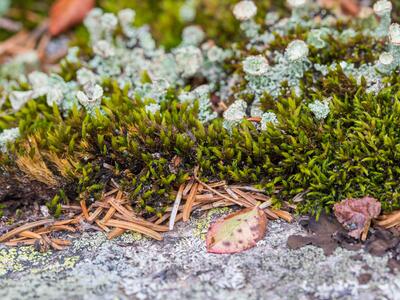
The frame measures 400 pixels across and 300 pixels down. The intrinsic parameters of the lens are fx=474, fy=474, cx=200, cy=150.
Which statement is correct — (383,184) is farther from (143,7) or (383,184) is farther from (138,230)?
(143,7)

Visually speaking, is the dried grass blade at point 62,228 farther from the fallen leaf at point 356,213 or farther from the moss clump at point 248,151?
the fallen leaf at point 356,213

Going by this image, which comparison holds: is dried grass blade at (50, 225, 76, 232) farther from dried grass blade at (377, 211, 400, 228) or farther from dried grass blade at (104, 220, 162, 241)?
dried grass blade at (377, 211, 400, 228)

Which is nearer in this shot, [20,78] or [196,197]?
[196,197]

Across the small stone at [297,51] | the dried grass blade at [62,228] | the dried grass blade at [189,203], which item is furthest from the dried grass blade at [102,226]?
the small stone at [297,51]

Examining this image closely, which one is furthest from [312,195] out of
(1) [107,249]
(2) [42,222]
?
(2) [42,222]

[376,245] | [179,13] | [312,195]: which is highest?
[179,13]

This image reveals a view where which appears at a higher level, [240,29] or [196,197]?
[240,29]

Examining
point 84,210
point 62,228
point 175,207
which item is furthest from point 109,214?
point 175,207

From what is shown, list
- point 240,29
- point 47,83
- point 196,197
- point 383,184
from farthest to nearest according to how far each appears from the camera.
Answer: point 240,29
point 47,83
point 196,197
point 383,184

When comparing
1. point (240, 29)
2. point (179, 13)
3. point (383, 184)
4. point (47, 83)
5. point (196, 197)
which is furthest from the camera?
point (179, 13)
